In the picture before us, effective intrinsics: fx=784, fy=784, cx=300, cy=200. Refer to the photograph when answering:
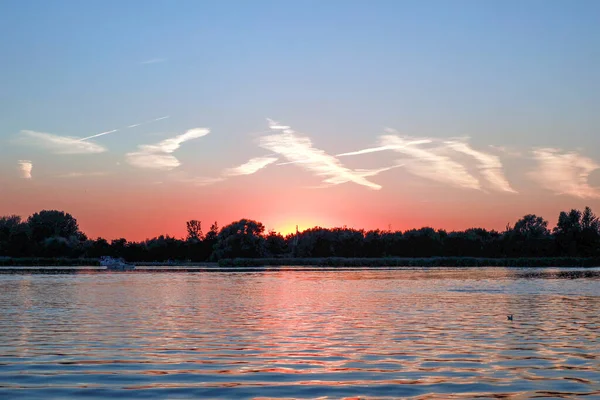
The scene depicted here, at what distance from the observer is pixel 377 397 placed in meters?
17.7

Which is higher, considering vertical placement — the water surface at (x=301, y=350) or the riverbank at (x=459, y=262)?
the riverbank at (x=459, y=262)

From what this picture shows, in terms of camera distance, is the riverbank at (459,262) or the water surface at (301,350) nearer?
the water surface at (301,350)

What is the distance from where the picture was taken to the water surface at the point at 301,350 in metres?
19.0

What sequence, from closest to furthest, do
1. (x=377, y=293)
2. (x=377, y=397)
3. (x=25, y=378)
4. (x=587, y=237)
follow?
Result: 1. (x=377, y=397)
2. (x=25, y=378)
3. (x=377, y=293)
4. (x=587, y=237)

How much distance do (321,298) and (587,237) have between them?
15110 centimetres

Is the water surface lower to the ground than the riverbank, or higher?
lower

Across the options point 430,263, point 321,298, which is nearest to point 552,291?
point 321,298

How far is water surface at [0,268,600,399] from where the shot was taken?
1900cm

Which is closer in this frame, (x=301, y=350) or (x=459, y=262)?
(x=301, y=350)

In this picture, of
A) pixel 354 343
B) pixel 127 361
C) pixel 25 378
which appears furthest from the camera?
pixel 354 343

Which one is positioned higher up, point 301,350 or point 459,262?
point 459,262

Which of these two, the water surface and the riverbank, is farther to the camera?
the riverbank

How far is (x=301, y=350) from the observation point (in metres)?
26.0

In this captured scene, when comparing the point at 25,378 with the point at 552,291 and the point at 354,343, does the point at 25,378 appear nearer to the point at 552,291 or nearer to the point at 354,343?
the point at 354,343
